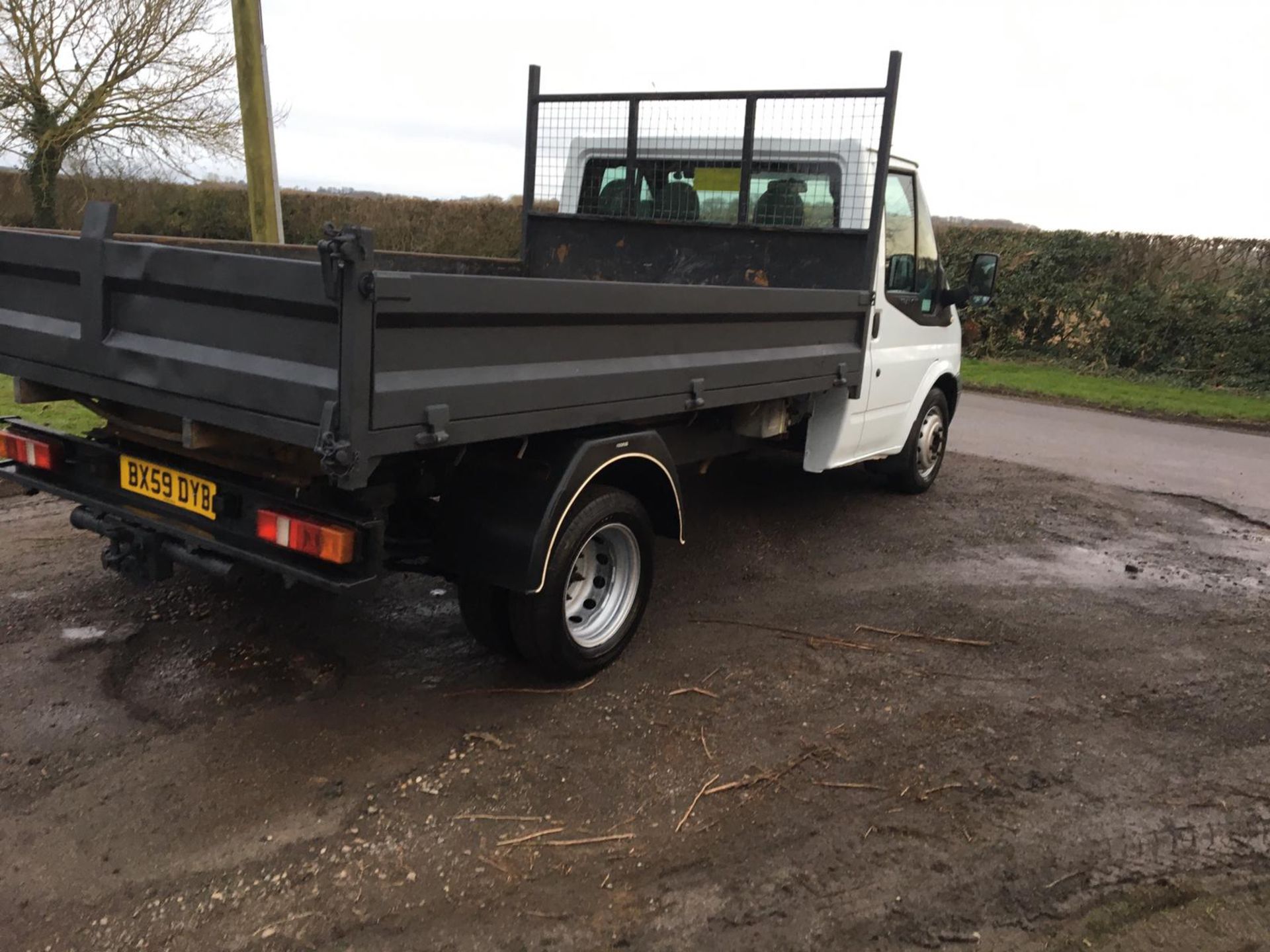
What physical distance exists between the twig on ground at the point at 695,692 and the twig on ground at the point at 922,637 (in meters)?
1.07

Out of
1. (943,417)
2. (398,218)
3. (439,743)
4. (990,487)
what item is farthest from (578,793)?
(398,218)

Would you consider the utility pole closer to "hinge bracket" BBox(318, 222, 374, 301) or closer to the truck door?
the truck door

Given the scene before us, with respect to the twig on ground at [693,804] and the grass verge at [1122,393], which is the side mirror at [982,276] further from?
the grass verge at [1122,393]

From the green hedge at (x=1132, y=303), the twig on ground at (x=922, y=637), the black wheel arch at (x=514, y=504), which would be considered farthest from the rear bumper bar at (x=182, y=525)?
the green hedge at (x=1132, y=303)

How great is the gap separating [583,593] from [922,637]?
5.59ft

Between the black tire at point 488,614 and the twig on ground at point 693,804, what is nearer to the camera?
the twig on ground at point 693,804

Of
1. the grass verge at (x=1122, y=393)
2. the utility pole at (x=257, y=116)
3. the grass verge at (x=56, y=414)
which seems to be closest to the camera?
the grass verge at (x=56, y=414)

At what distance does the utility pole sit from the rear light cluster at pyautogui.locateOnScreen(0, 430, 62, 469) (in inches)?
209

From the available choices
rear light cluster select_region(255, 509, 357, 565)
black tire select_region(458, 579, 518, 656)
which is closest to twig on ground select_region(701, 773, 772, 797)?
black tire select_region(458, 579, 518, 656)

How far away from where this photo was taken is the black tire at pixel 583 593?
3732 mm

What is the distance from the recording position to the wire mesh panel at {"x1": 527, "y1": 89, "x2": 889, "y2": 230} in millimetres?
5625

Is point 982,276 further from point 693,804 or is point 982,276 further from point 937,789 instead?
point 693,804

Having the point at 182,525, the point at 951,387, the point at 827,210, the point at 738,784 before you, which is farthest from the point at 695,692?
the point at 951,387

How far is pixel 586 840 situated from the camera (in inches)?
120
